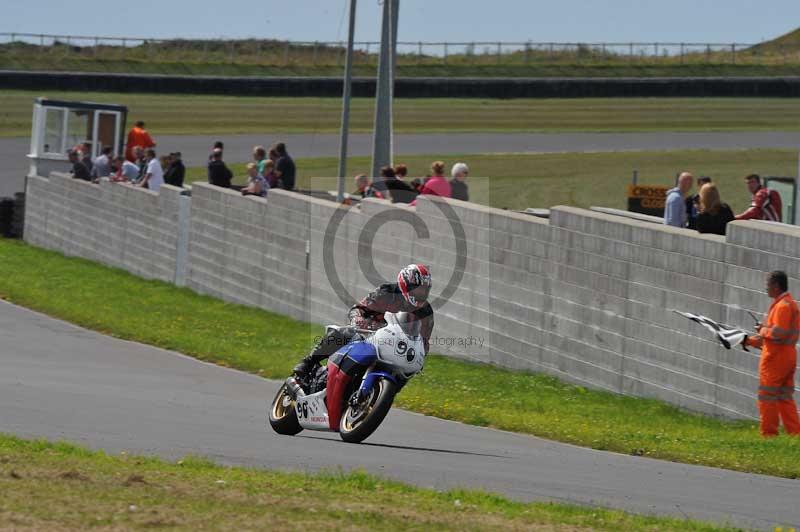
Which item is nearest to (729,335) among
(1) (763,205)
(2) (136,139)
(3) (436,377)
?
(3) (436,377)

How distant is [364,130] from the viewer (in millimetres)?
57062

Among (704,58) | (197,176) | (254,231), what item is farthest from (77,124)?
(704,58)

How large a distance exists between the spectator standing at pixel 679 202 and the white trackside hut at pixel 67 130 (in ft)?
76.2

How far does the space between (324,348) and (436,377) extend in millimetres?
6441

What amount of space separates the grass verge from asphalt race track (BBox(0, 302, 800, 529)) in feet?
2.50

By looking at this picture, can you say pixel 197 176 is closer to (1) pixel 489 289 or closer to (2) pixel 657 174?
(2) pixel 657 174

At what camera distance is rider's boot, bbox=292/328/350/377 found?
12.6 metres

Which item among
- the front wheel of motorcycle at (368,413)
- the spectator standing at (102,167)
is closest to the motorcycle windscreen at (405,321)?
the front wheel of motorcycle at (368,413)

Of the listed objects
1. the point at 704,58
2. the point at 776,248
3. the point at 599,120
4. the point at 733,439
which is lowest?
the point at 733,439

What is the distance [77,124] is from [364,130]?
59.9ft

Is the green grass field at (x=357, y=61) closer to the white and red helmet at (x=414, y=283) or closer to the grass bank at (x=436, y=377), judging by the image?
the grass bank at (x=436, y=377)

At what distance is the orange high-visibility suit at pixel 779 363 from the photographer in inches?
534

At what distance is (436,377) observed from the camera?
19016 mm

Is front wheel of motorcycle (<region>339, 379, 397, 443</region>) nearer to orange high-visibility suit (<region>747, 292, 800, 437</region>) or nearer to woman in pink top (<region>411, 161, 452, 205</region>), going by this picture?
orange high-visibility suit (<region>747, 292, 800, 437</region>)
